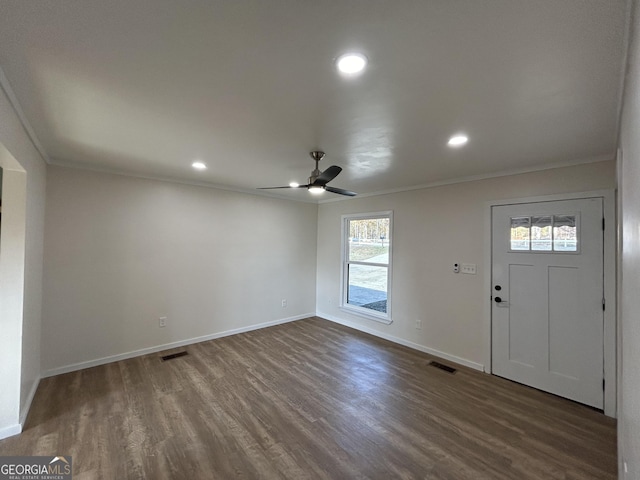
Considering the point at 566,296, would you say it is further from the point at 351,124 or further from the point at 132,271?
the point at 132,271

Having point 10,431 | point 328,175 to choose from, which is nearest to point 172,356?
point 10,431

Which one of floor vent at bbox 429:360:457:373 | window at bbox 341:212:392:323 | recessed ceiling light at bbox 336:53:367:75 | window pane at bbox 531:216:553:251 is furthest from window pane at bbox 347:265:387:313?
recessed ceiling light at bbox 336:53:367:75

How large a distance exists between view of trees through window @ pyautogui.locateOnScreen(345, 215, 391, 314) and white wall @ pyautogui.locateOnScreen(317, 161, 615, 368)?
26 centimetres

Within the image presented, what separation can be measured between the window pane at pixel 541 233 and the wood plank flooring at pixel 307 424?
1.61 m

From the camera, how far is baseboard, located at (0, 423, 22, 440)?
2.12 metres

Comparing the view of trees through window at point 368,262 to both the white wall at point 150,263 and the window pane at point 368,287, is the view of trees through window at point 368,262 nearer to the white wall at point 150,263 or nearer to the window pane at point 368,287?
the window pane at point 368,287

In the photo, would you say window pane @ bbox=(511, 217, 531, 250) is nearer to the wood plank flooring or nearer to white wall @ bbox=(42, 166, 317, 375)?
the wood plank flooring

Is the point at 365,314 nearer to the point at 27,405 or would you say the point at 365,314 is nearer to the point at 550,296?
the point at 550,296

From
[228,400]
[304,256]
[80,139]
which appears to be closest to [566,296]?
[228,400]

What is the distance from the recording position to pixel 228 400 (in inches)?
106

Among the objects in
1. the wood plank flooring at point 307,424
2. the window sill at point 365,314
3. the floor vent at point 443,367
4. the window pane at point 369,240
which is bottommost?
the wood plank flooring at point 307,424

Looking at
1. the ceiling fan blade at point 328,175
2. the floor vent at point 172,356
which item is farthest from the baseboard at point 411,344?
the ceiling fan blade at point 328,175

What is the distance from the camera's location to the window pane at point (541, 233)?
2.99m

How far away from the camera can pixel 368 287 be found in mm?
5008
